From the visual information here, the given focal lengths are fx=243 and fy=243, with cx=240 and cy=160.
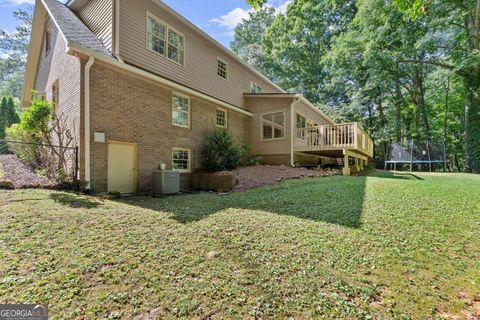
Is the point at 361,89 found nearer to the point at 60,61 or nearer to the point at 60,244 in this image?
the point at 60,61

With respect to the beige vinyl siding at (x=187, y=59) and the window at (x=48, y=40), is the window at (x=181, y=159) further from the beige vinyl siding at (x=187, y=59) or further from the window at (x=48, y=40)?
the window at (x=48, y=40)

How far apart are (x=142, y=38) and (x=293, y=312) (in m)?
9.68

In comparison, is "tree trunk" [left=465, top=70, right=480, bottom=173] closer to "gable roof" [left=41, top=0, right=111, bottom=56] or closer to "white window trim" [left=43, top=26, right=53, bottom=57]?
"gable roof" [left=41, top=0, right=111, bottom=56]

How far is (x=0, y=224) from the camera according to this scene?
12.4ft

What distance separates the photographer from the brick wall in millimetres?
7168

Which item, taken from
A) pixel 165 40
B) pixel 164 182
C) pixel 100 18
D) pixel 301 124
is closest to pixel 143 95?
pixel 165 40

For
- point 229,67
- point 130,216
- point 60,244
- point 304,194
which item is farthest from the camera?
point 229,67

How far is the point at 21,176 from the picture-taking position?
714cm

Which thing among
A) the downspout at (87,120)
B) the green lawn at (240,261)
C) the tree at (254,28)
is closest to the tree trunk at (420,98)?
the tree at (254,28)

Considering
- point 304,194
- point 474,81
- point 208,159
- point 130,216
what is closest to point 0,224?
point 130,216

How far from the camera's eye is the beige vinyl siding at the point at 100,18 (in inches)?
326

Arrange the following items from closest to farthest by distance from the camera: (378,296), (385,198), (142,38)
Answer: (378,296) → (385,198) → (142,38)

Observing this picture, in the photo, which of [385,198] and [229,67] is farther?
[229,67]

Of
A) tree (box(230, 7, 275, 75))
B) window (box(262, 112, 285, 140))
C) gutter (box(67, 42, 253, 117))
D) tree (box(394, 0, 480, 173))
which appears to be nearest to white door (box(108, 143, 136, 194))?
gutter (box(67, 42, 253, 117))
